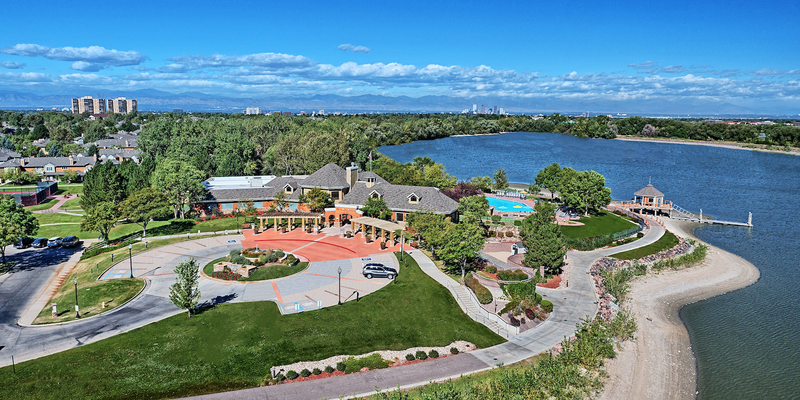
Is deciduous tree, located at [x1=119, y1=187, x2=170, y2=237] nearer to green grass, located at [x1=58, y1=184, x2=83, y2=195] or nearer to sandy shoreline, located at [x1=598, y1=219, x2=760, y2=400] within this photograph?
green grass, located at [x1=58, y1=184, x2=83, y2=195]

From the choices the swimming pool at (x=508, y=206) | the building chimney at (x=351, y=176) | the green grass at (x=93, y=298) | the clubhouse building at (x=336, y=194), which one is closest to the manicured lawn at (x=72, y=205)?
the clubhouse building at (x=336, y=194)

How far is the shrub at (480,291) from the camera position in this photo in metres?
40.9

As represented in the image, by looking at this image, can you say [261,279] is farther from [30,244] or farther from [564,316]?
[30,244]

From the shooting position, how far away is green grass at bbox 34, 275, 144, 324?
37406 mm

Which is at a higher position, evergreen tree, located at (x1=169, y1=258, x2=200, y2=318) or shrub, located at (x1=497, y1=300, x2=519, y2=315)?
evergreen tree, located at (x1=169, y1=258, x2=200, y2=318)

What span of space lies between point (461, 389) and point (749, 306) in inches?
1413

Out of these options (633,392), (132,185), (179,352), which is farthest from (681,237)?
(132,185)

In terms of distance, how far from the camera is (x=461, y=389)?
2745 cm

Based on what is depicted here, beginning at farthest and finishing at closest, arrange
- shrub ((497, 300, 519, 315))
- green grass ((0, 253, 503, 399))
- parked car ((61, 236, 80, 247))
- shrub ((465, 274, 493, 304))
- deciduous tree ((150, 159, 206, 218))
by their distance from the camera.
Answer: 1. deciduous tree ((150, 159, 206, 218))
2. parked car ((61, 236, 80, 247))
3. shrub ((465, 274, 493, 304))
4. shrub ((497, 300, 519, 315))
5. green grass ((0, 253, 503, 399))

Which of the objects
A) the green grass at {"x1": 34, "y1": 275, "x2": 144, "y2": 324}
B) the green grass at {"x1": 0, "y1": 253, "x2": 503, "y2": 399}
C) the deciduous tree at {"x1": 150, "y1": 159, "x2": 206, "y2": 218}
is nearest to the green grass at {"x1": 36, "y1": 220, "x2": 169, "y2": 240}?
the deciduous tree at {"x1": 150, "y1": 159, "x2": 206, "y2": 218}

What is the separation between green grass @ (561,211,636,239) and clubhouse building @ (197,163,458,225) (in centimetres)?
1696

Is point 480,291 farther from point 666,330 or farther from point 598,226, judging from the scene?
point 598,226

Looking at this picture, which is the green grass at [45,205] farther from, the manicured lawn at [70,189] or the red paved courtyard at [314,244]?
the red paved courtyard at [314,244]

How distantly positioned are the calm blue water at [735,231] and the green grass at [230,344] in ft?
60.9
